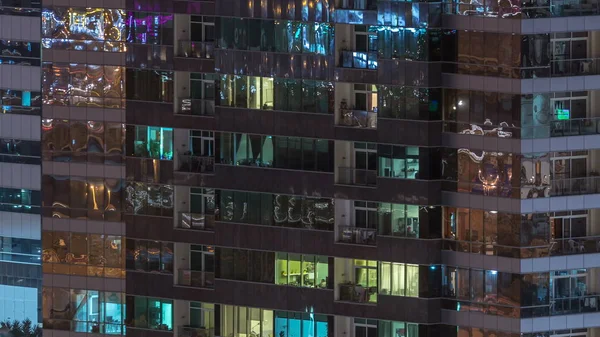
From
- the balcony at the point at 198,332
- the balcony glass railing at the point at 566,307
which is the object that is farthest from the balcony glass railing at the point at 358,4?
the balcony at the point at 198,332

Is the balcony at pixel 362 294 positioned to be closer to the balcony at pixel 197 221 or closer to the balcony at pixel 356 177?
the balcony at pixel 356 177

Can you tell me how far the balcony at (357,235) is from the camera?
9862cm

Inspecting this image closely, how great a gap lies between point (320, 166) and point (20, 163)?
1429 cm

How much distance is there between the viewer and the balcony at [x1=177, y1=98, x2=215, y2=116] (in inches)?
3962

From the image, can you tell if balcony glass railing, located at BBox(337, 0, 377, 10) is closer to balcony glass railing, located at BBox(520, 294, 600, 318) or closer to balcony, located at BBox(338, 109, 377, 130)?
balcony, located at BBox(338, 109, 377, 130)

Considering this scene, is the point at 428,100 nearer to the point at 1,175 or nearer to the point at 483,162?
the point at 483,162

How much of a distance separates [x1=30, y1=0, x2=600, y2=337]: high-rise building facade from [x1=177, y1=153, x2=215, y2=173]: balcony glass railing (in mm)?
84

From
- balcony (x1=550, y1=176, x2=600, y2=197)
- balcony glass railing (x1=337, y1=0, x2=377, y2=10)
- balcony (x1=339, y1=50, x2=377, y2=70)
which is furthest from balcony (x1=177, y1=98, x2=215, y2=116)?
balcony (x1=550, y1=176, x2=600, y2=197)

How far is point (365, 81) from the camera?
97500mm

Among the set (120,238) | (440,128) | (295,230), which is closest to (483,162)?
(440,128)

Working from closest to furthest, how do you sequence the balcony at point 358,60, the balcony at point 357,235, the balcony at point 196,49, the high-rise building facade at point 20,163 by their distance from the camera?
the balcony at point 358,60, the balcony at point 357,235, the balcony at point 196,49, the high-rise building facade at point 20,163

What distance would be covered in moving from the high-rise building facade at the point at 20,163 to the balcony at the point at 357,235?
1427 cm

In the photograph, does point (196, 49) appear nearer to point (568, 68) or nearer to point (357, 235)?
point (357, 235)

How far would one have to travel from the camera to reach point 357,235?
98.8 meters
